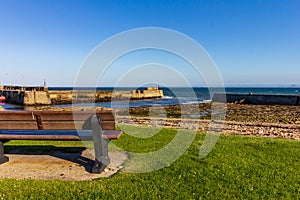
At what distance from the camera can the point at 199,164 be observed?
5656mm

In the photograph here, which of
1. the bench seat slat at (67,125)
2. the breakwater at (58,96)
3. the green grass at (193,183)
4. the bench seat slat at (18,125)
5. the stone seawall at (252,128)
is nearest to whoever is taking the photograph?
the green grass at (193,183)

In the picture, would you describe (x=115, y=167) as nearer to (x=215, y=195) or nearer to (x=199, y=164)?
(x=199, y=164)

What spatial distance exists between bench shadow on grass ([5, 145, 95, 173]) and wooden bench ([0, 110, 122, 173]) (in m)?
0.62

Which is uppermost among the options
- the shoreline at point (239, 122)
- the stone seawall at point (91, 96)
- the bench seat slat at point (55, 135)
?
the bench seat slat at point (55, 135)

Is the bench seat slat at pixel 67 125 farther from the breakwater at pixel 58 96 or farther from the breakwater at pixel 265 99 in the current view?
the breakwater at pixel 265 99

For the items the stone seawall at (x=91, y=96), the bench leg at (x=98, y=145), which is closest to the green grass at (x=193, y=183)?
the bench leg at (x=98, y=145)

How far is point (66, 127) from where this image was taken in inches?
220

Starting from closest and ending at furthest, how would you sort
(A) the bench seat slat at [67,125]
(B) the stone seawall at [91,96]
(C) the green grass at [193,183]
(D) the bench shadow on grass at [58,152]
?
(C) the green grass at [193,183]
(A) the bench seat slat at [67,125]
(D) the bench shadow on grass at [58,152]
(B) the stone seawall at [91,96]

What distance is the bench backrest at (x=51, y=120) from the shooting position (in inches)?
215

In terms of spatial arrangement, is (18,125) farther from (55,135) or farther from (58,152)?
(58,152)

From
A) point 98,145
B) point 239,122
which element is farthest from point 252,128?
point 98,145

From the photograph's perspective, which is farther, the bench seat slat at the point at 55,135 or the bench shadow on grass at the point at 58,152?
the bench shadow on grass at the point at 58,152

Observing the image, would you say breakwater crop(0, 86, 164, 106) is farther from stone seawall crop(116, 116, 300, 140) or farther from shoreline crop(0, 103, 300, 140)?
stone seawall crop(116, 116, 300, 140)

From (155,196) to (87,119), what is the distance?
2.18 meters
